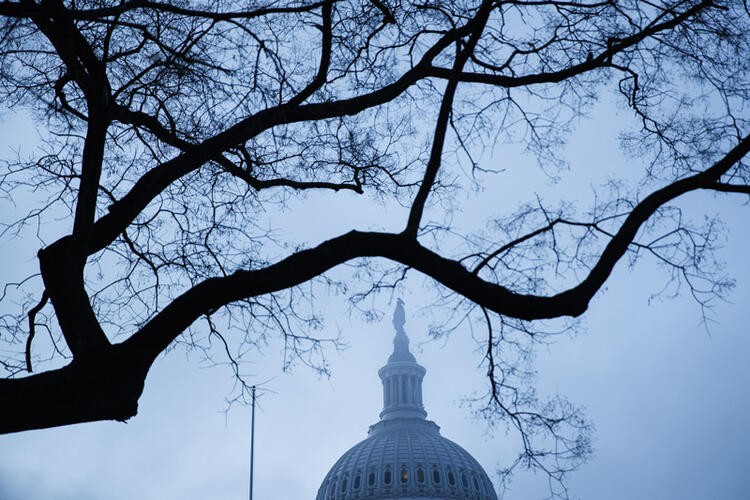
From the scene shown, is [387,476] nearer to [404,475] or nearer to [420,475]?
[404,475]

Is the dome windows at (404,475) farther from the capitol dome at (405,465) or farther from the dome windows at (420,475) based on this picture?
the dome windows at (420,475)

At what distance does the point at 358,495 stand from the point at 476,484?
17441 millimetres

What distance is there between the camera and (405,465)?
138625mm

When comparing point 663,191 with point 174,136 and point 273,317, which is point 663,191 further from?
point 174,136

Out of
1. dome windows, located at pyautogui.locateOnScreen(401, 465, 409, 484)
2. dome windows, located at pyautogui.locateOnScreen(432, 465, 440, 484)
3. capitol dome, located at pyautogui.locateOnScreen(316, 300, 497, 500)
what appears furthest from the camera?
dome windows, located at pyautogui.locateOnScreen(432, 465, 440, 484)

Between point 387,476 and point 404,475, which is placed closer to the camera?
point 404,475

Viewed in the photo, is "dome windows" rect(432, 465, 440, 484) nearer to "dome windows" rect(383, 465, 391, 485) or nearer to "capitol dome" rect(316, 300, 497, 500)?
"capitol dome" rect(316, 300, 497, 500)

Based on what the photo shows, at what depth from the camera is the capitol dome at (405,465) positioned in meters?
136

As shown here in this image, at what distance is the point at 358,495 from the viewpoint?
13912cm

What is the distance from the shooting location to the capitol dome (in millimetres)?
136375

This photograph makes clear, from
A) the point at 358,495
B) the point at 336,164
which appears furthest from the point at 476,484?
the point at 336,164

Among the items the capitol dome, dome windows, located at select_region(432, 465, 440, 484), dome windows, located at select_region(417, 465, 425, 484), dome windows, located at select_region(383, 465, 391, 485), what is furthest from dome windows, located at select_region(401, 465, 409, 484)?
dome windows, located at select_region(432, 465, 440, 484)

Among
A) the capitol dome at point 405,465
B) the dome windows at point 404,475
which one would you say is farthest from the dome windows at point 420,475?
the dome windows at point 404,475

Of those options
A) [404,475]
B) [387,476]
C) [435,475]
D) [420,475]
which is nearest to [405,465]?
[404,475]
